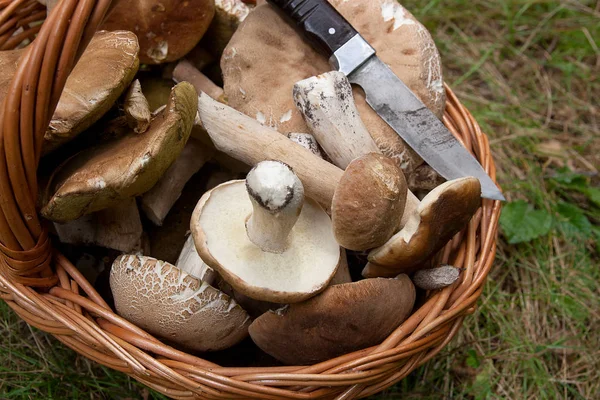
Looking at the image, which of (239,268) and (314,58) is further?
(314,58)

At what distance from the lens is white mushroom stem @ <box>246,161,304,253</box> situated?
1.14 m

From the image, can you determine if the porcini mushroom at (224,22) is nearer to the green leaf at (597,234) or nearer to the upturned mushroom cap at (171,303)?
the upturned mushroom cap at (171,303)

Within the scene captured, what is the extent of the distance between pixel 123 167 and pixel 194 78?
2.00ft

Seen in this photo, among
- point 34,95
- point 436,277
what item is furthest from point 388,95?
point 34,95

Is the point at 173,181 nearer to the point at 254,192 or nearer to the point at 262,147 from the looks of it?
the point at 262,147

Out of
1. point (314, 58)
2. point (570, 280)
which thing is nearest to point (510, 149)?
point (570, 280)

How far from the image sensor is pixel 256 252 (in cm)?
128

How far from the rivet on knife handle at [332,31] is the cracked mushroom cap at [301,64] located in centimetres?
7

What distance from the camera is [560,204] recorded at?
235 cm

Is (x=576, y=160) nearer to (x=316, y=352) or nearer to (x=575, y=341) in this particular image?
(x=575, y=341)

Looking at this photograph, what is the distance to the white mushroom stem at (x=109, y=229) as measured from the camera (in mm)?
1510

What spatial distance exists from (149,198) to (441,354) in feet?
3.65

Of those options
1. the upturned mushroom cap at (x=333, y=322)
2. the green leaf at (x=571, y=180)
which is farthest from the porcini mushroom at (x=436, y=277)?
the green leaf at (x=571, y=180)

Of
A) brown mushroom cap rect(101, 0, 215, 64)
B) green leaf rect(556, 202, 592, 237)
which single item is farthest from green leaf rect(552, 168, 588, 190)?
brown mushroom cap rect(101, 0, 215, 64)
